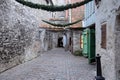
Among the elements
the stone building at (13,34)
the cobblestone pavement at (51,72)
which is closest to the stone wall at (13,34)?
the stone building at (13,34)

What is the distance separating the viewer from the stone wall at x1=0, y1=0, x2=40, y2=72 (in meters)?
8.52

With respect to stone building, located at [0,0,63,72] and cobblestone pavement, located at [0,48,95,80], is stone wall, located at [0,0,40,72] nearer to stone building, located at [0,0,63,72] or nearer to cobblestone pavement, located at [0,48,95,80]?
stone building, located at [0,0,63,72]

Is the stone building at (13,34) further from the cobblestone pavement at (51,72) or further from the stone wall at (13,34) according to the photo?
the cobblestone pavement at (51,72)

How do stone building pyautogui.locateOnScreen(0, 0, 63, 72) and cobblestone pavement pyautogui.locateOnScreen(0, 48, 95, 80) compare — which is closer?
cobblestone pavement pyautogui.locateOnScreen(0, 48, 95, 80)

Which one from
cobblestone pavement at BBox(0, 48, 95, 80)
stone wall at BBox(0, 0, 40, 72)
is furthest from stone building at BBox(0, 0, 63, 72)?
cobblestone pavement at BBox(0, 48, 95, 80)

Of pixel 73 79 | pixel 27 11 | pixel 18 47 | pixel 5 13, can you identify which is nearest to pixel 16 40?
pixel 18 47

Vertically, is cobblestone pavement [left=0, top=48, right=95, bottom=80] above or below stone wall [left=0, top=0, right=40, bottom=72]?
below

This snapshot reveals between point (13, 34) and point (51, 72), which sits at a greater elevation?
point (13, 34)

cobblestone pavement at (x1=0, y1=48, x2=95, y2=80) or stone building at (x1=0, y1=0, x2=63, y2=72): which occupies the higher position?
stone building at (x1=0, y1=0, x2=63, y2=72)

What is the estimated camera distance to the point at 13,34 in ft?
32.2

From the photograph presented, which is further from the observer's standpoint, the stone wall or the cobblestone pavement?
the stone wall

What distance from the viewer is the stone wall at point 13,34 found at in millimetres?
8516

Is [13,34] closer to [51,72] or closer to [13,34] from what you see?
[13,34]

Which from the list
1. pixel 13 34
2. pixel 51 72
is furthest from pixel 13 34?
pixel 51 72
